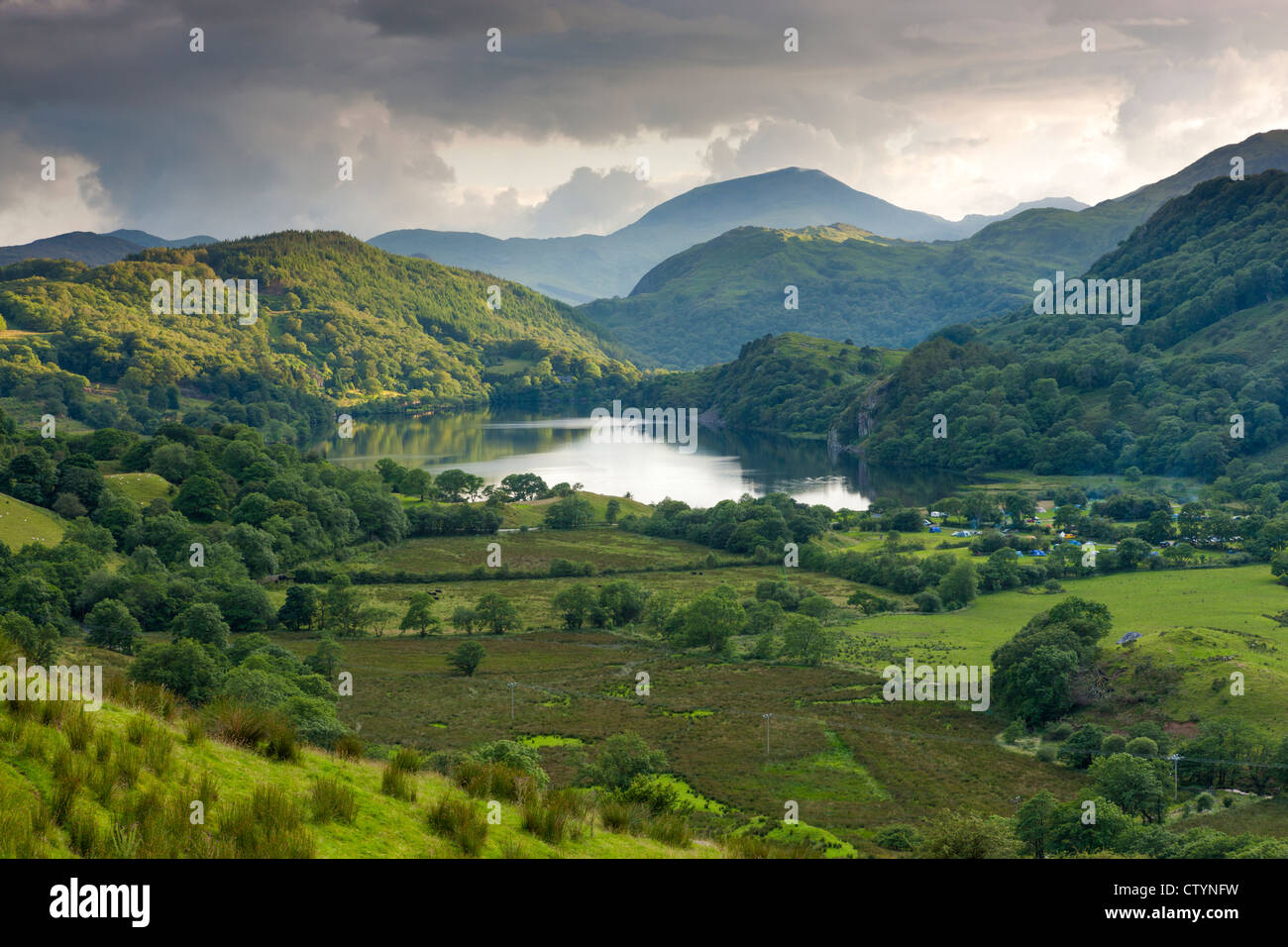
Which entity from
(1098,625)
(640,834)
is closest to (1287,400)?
(1098,625)

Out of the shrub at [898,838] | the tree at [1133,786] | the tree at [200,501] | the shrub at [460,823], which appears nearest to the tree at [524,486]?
the tree at [200,501]

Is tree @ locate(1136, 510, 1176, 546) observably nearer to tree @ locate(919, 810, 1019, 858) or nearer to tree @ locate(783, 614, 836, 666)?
tree @ locate(783, 614, 836, 666)

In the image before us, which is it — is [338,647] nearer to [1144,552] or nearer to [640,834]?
[640,834]

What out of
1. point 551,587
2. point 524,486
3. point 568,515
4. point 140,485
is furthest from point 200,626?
point 524,486

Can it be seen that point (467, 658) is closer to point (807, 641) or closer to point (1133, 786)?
point (807, 641)

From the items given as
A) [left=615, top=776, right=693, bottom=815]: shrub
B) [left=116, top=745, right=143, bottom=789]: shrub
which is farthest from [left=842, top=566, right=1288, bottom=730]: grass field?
[left=116, top=745, right=143, bottom=789]: shrub

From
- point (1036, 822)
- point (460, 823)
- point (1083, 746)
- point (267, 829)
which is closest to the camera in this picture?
point (267, 829)
